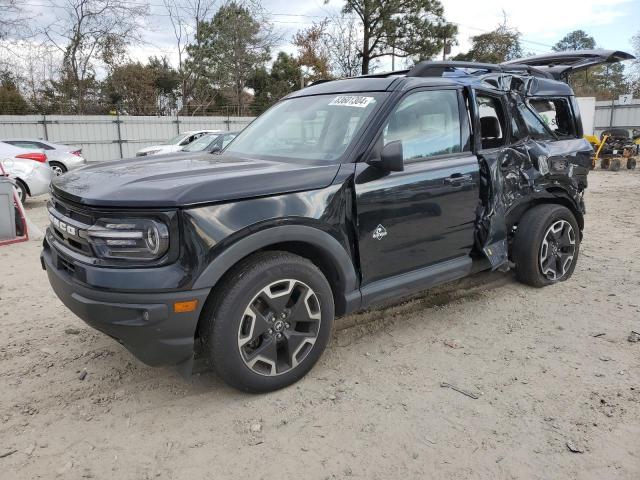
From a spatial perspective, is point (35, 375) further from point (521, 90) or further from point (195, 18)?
point (195, 18)

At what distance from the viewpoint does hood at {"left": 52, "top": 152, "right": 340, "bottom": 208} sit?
99.2 inches

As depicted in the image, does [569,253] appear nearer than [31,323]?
No

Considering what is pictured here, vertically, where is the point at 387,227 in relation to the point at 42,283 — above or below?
above

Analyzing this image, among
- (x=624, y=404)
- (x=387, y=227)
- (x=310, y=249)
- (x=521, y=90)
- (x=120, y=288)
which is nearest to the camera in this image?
(x=120, y=288)

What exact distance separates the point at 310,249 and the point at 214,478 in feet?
4.48

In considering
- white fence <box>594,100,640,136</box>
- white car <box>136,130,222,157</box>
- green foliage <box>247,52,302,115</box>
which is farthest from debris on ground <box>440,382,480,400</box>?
green foliage <box>247,52,302,115</box>

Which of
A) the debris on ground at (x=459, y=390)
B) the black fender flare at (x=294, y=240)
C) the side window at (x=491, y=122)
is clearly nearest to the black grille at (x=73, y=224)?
the black fender flare at (x=294, y=240)

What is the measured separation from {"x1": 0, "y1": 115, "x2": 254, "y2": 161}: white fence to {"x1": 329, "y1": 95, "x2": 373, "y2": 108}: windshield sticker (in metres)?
20.6

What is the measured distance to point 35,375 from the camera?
3229 mm

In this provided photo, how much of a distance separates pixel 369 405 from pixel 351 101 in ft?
6.75

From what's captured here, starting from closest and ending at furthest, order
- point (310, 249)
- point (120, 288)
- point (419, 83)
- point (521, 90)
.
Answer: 1. point (120, 288)
2. point (310, 249)
3. point (419, 83)
4. point (521, 90)

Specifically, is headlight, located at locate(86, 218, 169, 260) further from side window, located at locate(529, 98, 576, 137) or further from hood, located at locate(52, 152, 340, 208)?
side window, located at locate(529, 98, 576, 137)

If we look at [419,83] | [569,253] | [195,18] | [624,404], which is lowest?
[624,404]

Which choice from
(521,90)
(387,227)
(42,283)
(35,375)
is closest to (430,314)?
(387,227)
